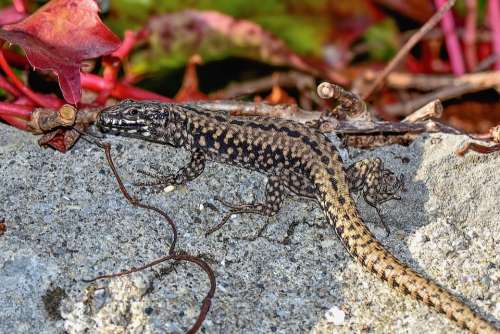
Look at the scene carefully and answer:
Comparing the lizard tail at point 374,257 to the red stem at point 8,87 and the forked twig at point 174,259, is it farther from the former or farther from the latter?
the red stem at point 8,87

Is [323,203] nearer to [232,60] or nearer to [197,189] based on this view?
[197,189]

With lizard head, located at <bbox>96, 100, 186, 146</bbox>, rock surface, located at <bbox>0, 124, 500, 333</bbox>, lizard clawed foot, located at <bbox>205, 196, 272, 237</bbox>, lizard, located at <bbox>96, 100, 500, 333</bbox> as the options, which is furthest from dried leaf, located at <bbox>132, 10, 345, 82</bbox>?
lizard clawed foot, located at <bbox>205, 196, 272, 237</bbox>

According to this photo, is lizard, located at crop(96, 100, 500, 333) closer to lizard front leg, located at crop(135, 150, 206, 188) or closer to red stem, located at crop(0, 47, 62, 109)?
lizard front leg, located at crop(135, 150, 206, 188)

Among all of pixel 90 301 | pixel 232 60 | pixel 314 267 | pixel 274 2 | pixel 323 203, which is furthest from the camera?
pixel 232 60

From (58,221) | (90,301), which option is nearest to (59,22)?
(58,221)

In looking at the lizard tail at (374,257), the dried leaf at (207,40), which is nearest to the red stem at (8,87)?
the dried leaf at (207,40)

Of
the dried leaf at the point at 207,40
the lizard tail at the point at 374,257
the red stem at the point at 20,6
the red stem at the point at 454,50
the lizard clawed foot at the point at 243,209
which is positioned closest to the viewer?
the lizard tail at the point at 374,257

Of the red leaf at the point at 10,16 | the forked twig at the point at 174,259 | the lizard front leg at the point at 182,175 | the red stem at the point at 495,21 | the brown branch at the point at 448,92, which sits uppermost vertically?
the red stem at the point at 495,21
